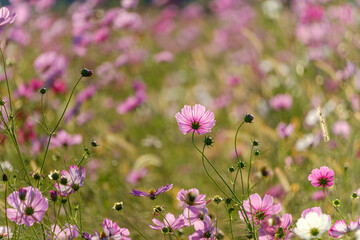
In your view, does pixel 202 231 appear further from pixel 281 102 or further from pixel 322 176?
pixel 281 102

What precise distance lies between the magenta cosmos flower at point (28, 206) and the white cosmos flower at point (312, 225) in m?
0.45

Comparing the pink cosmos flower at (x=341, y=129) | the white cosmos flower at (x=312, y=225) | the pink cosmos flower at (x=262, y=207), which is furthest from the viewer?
the pink cosmos flower at (x=341, y=129)

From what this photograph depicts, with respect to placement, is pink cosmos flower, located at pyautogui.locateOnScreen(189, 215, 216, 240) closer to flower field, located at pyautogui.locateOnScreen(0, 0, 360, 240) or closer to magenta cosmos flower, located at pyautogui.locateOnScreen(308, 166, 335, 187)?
flower field, located at pyautogui.locateOnScreen(0, 0, 360, 240)

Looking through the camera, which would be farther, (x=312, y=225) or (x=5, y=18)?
(x=5, y=18)

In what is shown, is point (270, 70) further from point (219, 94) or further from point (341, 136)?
point (341, 136)

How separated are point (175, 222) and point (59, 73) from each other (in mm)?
1444

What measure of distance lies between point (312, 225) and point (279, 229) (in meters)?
0.07

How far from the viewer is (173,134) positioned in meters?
2.72

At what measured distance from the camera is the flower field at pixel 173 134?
933 mm

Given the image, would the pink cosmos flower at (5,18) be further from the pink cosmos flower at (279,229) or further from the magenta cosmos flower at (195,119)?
the pink cosmos flower at (279,229)

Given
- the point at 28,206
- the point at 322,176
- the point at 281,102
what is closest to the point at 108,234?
the point at 28,206

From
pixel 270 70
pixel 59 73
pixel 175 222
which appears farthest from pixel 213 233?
pixel 270 70

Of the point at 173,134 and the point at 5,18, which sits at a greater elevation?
the point at 5,18

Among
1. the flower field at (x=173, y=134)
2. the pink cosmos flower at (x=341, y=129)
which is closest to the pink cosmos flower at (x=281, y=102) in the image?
the flower field at (x=173, y=134)
